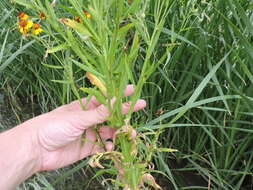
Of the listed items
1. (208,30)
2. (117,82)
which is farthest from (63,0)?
(117,82)

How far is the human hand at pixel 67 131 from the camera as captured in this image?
0.83 meters

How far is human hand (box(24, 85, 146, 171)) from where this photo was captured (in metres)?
0.83

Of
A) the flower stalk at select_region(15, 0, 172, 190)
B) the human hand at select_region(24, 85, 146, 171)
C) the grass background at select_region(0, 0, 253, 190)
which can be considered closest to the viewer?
the flower stalk at select_region(15, 0, 172, 190)

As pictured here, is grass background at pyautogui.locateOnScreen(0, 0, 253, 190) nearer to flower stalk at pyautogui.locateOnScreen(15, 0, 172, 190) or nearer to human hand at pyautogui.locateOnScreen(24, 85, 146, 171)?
human hand at pyautogui.locateOnScreen(24, 85, 146, 171)

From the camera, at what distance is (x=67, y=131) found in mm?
885

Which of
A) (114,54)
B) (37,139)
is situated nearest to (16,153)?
(37,139)

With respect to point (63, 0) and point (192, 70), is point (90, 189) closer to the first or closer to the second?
point (192, 70)

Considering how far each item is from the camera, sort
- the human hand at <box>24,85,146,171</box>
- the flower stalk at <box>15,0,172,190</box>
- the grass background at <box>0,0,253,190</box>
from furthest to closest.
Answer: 1. the grass background at <box>0,0,253,190</box>
2. the human hand at <box>24,85,146,171</box>
3. the flower stalk at <box>15,0,172,190</box>

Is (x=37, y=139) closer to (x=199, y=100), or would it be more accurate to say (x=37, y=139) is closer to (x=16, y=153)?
(x=16, y=153)

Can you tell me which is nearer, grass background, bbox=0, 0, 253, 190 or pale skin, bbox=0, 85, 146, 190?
pale skin, bbox=0, 85, 146, 190

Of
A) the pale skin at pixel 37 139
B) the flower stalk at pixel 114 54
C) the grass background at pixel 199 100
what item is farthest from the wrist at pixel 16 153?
the flower stalk at pixel 114 54

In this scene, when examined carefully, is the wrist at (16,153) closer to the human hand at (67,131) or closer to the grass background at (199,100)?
the human hand at (67,131)

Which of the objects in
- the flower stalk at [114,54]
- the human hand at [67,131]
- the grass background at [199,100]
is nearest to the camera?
the flower stalk at [114,54]

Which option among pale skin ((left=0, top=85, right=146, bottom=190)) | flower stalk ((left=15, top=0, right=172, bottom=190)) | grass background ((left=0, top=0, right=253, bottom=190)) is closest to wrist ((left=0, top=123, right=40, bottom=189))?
→ pale skin ((left=0, top=85, right=146, bottom=190))
